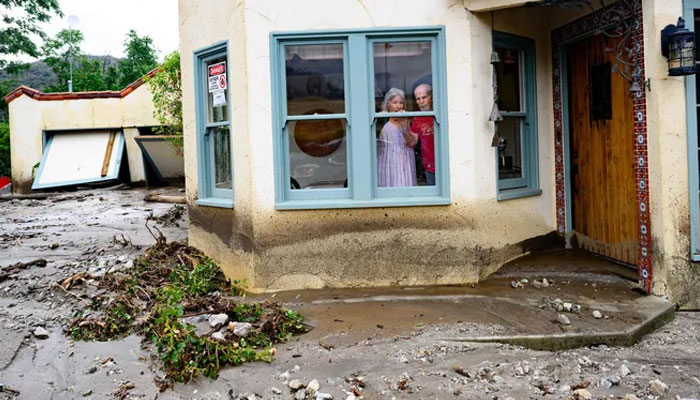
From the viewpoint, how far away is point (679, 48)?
5.42 m

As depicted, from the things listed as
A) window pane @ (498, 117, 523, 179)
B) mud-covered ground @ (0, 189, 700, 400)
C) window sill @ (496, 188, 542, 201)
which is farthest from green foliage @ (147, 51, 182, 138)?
window sill @ (496, 188, 542, 201)

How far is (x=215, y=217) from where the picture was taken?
22.7 feet

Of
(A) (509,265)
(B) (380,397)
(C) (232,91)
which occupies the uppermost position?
(C) (232,91)

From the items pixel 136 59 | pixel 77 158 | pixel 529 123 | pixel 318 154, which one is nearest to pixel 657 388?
pixel 318 154

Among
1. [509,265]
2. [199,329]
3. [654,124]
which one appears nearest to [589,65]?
[654,124]

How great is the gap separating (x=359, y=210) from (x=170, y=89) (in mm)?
5451

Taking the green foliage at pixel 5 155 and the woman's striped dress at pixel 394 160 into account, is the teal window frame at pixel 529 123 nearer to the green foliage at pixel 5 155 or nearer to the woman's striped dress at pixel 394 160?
the woman's striped dress at pixel 394 160

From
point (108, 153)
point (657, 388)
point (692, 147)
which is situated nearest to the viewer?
point (657, 388)

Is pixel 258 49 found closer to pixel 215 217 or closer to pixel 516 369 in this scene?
pixel 215 217

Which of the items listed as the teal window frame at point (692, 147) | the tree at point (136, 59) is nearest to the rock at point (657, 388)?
the teal window frame at point (692, 147)

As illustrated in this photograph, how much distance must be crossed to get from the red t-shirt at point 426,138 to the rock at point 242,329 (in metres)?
2.57

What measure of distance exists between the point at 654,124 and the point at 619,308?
1676mm

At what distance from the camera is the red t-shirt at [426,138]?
6.45 metres

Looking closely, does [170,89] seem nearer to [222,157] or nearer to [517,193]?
[222,157]
